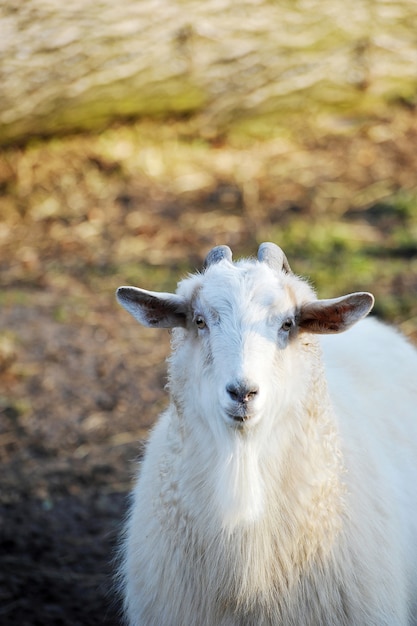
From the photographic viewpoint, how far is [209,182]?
28.1 feet

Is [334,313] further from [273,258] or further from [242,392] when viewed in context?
[242,392]

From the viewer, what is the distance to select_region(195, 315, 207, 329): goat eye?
133 inches

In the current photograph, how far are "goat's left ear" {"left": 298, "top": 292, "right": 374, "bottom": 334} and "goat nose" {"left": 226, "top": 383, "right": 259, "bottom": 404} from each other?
1.67 ft

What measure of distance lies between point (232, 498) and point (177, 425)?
396mm

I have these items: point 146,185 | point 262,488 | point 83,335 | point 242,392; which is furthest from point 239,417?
point 146,185

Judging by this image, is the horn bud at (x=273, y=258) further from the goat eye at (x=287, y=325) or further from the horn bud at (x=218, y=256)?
the goat eye at (x=287, y=325)

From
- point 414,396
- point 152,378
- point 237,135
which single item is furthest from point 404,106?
point 414,396

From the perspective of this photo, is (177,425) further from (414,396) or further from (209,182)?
(209,182)

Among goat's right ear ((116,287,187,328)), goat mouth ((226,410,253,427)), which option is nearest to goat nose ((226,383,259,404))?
goat mouth ((226,410,253,427))

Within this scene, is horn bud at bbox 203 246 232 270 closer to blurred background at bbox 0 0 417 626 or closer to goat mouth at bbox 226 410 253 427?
goat mouth at bbox 226 410 253 427

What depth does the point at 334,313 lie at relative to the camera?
3.42 meters

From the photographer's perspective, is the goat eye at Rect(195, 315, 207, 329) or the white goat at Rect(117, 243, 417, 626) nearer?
the white goat at Rect(117, 243, 417, 626)

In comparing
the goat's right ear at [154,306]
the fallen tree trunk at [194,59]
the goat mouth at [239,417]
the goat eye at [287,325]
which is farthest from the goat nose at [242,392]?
the fallen tree trunk at [194,59]

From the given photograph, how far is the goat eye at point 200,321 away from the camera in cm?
338
